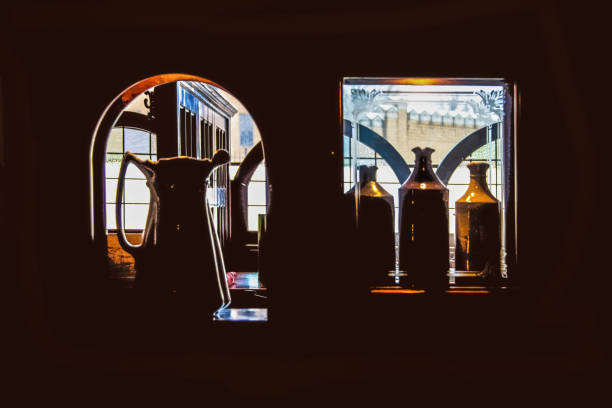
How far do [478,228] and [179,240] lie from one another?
0.52 metres

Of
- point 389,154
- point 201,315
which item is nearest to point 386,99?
point 389,154

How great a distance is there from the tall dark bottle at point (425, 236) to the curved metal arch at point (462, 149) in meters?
0.10

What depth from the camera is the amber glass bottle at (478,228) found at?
799 mm

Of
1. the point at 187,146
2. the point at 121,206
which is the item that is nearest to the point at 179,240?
the point at 121,206

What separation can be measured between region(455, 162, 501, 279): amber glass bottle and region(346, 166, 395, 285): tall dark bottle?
0.13m

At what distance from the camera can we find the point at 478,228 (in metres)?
0.81

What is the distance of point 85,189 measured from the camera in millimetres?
763

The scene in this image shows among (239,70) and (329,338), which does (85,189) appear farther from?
(329,338)

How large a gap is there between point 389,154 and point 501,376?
1.38 feet

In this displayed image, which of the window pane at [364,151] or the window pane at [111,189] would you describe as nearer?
the window pane at [364,151]

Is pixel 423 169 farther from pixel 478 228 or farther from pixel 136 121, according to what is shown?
pixel 136 121

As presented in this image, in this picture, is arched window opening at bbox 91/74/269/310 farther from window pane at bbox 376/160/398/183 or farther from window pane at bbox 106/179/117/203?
window pane at bbox 106/179/117/203

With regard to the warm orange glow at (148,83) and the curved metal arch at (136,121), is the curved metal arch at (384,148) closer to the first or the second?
the warm orange glow at (148,83)

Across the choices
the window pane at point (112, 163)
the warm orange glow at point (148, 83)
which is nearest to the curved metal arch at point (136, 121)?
the warm orange glow at point (148, 83)
